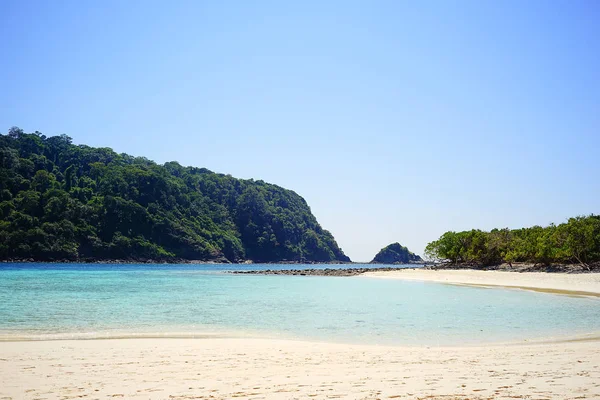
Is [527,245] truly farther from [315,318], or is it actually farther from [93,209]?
[93,209]

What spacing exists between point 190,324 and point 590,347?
15.5 meters

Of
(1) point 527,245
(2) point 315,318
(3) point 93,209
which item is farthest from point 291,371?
(3) point 93,209

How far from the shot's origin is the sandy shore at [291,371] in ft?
27.8

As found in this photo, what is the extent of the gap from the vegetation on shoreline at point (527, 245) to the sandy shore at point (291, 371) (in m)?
52.2

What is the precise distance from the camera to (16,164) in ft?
451

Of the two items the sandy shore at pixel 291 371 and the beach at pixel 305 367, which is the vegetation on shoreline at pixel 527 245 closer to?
the beach at pixel 305 367

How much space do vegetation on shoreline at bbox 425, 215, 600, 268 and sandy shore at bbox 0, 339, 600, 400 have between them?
52.2 m

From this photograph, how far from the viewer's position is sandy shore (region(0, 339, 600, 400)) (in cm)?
848

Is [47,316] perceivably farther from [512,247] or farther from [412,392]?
[512,247]

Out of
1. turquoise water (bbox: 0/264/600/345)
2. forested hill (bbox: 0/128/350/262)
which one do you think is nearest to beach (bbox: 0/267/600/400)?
turquoise water (bbox: 0/264/600/345)

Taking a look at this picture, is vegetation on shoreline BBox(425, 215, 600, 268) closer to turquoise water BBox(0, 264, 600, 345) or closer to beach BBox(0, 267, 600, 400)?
turquoise water BBox(0, 264, 600, 345)

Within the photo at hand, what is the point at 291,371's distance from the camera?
424 inches

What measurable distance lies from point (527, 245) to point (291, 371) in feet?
221

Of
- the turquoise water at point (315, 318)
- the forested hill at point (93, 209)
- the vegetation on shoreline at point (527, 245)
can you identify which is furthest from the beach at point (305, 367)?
the forested hill at point (93, 209)
